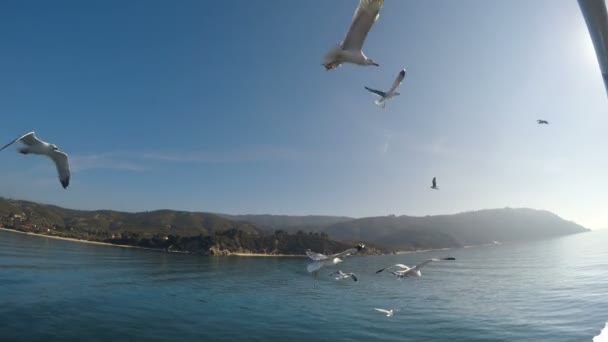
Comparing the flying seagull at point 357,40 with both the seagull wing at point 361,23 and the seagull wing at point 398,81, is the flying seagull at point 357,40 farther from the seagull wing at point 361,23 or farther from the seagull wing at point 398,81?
the seagull wing at point 398,81

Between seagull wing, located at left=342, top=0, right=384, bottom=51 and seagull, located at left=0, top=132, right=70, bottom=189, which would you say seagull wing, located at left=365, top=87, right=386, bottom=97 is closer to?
seagull wing, located at left=342, top=0, right=384, bottom=51

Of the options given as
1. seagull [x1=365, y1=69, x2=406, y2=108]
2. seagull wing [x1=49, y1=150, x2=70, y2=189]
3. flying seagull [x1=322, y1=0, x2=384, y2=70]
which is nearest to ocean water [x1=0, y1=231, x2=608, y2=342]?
seagull wing [x1=49, y1=150, x2=70, y2=189]

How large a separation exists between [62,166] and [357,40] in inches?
486

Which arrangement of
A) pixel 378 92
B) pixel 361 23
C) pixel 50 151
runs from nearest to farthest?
pixel 361 23 < pixel 50 151 < pixel 378 92

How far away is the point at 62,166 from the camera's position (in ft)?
47.9

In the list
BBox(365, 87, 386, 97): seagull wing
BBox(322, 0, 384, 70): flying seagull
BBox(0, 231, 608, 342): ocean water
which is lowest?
BBox(0, 231, 608, 342): ocean water

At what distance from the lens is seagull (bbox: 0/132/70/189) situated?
1322cm

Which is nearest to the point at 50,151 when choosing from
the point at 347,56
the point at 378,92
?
→ the point at 347,56

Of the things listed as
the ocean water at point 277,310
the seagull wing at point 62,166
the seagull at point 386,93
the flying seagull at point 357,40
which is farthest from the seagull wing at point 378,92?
the ocean water at point 277,310

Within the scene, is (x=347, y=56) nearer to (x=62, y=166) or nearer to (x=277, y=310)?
(x=62, y=166)

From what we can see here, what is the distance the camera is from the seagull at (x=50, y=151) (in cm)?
1322

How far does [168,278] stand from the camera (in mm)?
62906

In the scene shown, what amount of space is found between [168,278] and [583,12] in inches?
2685

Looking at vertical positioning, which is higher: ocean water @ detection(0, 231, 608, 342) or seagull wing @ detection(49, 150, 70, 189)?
seagull wing @ detection(49, 150, 70, 189)
